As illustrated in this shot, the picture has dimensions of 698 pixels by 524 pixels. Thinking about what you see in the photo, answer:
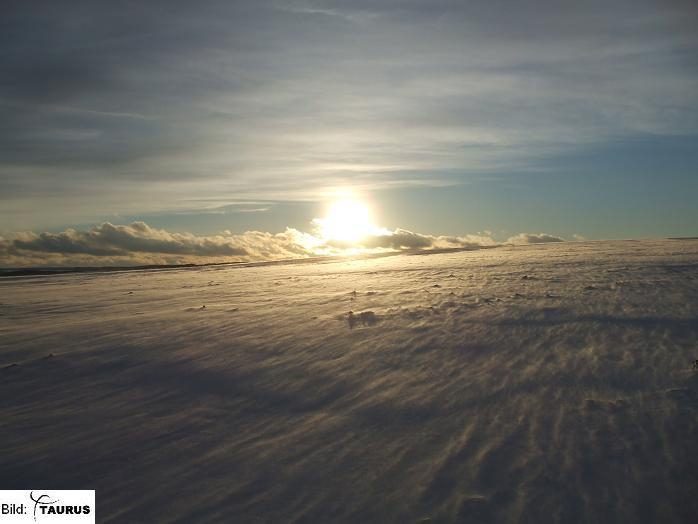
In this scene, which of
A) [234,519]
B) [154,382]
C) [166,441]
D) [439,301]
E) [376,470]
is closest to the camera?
[234,519]

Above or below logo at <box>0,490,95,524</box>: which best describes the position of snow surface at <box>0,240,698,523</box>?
above

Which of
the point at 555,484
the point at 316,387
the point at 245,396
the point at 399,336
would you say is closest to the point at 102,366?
the point at 245,396

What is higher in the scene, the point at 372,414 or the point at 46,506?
the point at 372,414

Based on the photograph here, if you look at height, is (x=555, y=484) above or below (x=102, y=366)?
below

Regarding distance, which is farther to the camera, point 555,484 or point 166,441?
point 166,441

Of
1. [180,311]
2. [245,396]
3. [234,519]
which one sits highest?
[180,311]

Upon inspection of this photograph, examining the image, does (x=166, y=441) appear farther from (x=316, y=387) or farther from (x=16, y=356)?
(x=16, y=356)

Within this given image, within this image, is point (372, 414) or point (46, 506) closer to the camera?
point (46, 506)

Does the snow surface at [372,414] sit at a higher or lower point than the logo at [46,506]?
higher
